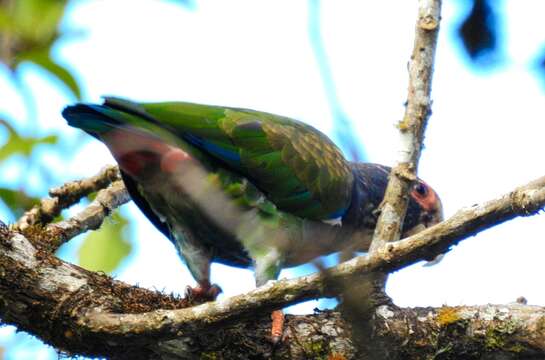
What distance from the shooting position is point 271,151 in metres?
4.95

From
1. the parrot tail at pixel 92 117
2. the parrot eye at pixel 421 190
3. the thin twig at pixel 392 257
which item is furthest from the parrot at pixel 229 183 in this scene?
the thin twig at pixel 392 257

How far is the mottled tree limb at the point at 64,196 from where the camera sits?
509 cm

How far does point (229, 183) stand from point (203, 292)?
26.0 inches

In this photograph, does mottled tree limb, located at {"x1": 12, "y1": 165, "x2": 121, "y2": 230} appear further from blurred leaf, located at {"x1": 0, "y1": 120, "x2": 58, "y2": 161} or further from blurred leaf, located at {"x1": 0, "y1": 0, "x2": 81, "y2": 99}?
blurred leaf, located at {"x1": 0, "y1": 0, "x2": 81, "y2": 99}

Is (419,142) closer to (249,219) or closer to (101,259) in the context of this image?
(249,219)

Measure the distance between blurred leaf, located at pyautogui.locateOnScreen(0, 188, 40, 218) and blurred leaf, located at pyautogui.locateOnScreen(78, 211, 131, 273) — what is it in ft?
1.37

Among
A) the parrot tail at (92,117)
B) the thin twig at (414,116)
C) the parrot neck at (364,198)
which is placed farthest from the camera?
the parrot neck at (364,198)

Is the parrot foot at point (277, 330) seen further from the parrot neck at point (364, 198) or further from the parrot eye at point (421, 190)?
the parrot eye at point (421, 190)

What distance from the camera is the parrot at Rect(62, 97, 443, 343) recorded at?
443 centimetres

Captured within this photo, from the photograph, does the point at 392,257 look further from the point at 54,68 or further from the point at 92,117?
the point at 54,68

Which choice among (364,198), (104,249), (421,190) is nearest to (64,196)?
(104,249)

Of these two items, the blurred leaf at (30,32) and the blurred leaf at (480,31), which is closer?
the blurred leaf at (480,31)

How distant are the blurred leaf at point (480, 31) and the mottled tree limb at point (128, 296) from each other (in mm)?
1089

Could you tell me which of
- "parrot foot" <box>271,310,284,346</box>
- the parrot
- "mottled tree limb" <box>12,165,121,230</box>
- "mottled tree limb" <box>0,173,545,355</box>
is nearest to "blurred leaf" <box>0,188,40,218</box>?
"mottled tree limb" <box>12,165,121,230</box>
